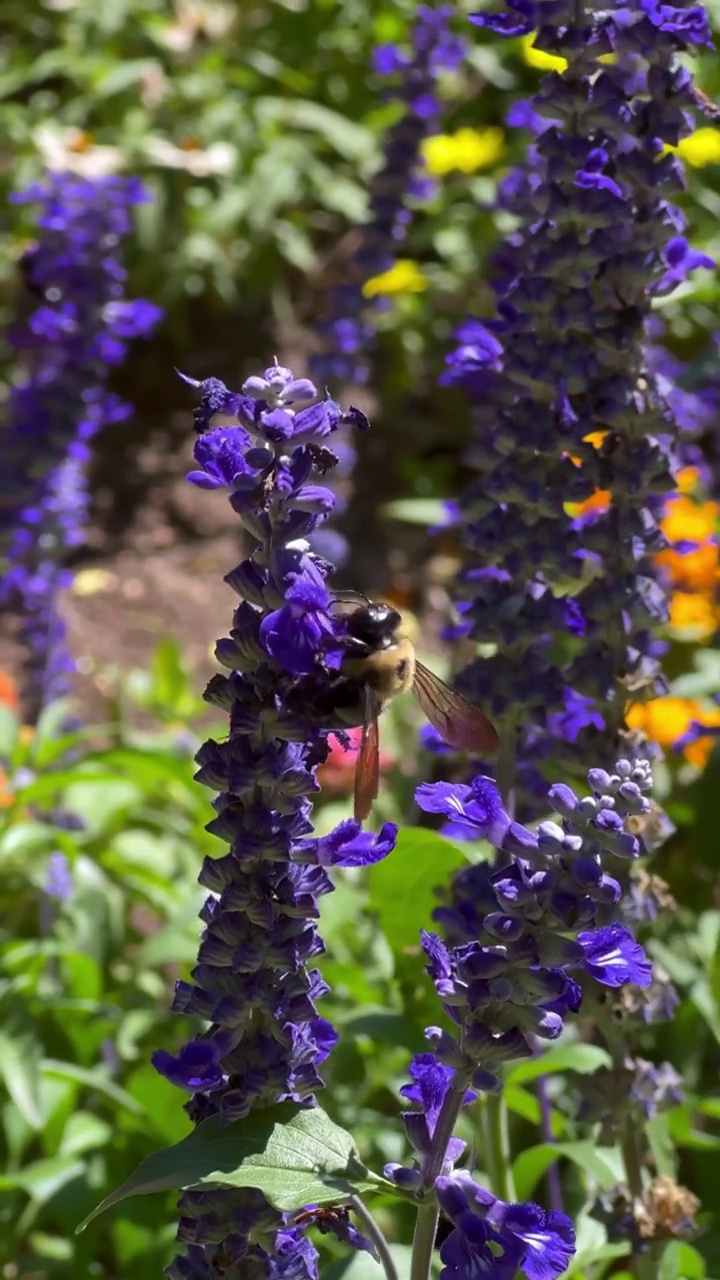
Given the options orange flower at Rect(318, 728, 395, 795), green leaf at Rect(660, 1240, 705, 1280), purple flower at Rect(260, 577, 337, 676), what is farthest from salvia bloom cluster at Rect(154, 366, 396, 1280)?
orange flower at Rect(318, 728, 395, 795)

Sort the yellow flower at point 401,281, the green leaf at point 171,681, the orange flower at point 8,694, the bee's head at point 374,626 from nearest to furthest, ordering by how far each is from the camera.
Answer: the bee's head at point 374,626, the green leaf at point 171,681, the orange flower at point 8,694, the yellow flower at point 401,281

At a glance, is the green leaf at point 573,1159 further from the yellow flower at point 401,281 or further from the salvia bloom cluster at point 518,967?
the yellow flower at point 401,281

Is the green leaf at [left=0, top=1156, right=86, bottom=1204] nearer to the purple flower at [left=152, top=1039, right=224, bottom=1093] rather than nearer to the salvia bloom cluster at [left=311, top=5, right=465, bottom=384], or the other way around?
the purple flower at [left=152, top=1039, right=224, bottom=1093]

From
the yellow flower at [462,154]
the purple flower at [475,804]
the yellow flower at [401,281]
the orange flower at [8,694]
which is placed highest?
the purple flower at [475,804]

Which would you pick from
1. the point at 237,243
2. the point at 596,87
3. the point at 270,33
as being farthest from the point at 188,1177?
the point at 270,33

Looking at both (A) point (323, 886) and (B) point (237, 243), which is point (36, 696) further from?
(B) point (237, 243)

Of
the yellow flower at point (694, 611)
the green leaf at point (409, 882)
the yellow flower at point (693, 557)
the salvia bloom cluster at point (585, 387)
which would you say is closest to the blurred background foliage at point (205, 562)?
the green leaf at point (409, 882)

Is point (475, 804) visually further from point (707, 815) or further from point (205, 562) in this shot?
point (205, 562)
